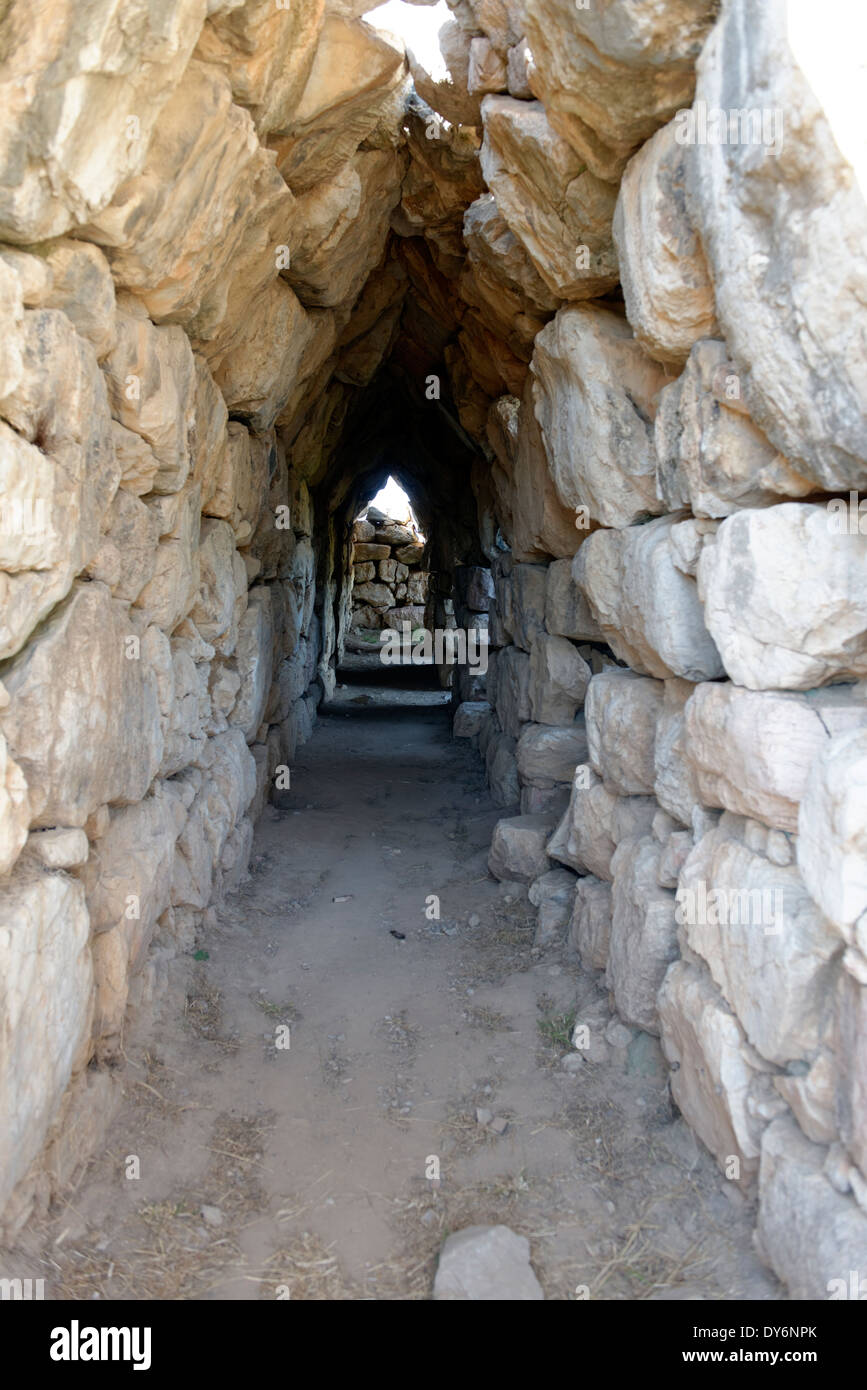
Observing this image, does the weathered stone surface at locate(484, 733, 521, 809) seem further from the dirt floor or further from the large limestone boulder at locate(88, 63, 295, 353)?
the large limestone boulder at locate(88, 63, 295, 353)

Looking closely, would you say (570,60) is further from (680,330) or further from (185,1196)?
(185,1196)

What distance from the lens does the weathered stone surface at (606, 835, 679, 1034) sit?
392 centimetres

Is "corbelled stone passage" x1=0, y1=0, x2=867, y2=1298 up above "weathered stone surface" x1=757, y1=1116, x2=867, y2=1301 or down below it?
above

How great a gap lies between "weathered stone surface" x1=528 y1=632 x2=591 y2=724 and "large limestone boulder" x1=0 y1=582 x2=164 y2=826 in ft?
10.9

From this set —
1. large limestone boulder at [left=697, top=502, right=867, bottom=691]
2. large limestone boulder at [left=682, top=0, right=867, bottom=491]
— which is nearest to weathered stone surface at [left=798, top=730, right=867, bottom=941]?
large limestone boulder at [left=697, top=502, right=867, bottom=691]

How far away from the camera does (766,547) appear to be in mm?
3039

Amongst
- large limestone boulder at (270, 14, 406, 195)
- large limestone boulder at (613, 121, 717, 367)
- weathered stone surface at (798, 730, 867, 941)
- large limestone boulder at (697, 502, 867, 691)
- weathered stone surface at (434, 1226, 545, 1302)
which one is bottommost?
weathered stone surface at (434, 1226, 545, 1302)

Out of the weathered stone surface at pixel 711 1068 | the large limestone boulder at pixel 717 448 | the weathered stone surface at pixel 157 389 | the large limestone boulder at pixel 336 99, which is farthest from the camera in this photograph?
the large limestone boulder at pixel 336 99

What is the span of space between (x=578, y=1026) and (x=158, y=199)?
3.91 metres

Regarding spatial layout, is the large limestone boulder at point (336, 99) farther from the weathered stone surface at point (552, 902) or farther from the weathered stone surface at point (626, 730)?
the weathered stone surface at point (552, 902)

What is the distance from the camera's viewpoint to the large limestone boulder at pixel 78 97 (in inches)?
104

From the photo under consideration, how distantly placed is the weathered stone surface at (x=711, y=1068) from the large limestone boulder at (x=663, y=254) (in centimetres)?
247

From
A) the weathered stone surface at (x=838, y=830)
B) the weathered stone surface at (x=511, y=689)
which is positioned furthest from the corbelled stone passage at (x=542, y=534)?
the weathered stone surface at (x=511, y=689)

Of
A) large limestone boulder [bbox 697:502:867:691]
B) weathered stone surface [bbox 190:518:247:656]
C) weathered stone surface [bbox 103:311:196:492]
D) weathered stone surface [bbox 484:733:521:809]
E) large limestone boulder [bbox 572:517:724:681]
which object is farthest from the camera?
weathered stone surface [bbox 484:733:521:809]
